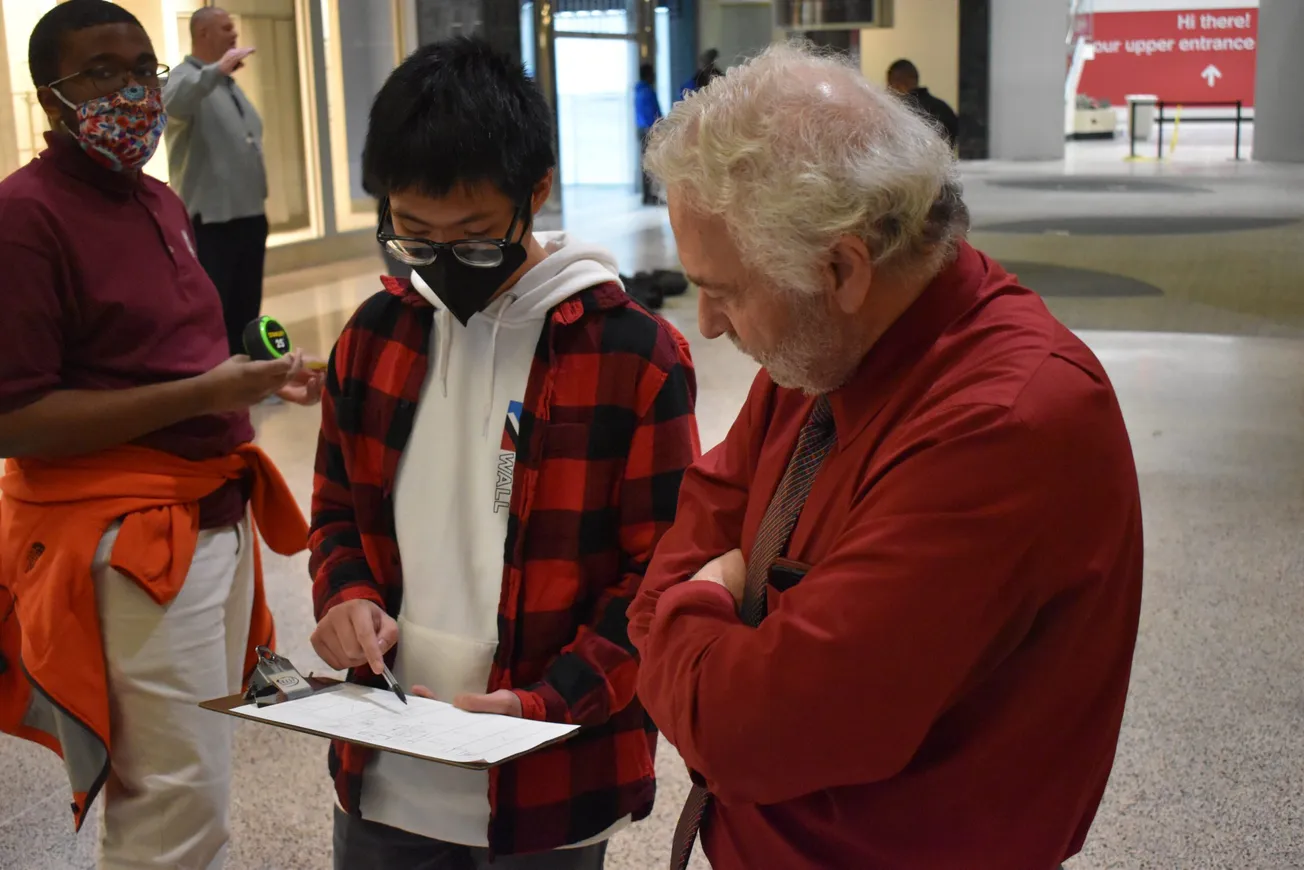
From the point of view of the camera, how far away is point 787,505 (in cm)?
122

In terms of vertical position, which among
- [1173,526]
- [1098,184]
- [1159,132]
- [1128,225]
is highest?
[1159,132]

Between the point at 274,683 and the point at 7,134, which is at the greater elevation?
the point at 7,134

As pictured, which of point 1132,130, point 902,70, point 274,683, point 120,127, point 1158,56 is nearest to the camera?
point 274,683

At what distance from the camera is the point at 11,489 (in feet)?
6.93

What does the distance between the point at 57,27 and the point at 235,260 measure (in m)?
4.62

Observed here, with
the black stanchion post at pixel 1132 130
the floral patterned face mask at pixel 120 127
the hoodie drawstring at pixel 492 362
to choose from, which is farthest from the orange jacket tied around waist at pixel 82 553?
the black stanchion post at pixel 1132 130

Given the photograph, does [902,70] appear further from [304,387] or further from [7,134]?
[7,134]

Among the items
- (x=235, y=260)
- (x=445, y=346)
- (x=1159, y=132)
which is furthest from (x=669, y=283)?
(x=1159, y=132)

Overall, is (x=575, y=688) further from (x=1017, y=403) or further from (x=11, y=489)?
(x=11, y=489)

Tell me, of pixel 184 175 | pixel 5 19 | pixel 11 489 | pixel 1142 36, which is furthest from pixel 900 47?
pixel 1142 36

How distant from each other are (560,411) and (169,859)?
1.02 meters

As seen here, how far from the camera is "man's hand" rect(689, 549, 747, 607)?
1.25m

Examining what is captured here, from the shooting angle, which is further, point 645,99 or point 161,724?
point 645,99

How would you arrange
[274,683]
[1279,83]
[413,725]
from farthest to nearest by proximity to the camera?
[1279,83] → [274,683] → [413,725]
